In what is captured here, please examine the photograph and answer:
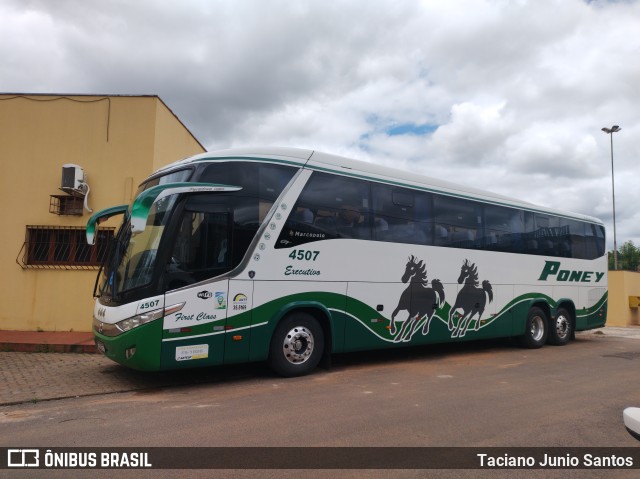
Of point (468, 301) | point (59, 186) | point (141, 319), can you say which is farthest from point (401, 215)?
point (59, 186)

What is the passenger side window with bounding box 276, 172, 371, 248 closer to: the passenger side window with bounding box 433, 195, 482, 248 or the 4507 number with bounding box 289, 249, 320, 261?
the 4507 number with bounding box 289, 249, 320, 261

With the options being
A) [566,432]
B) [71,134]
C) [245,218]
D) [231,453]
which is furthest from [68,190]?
[566,432]

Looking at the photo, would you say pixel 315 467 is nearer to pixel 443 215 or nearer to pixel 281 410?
pixel 281 410

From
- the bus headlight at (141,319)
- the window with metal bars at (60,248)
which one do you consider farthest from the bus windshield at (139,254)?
the window with metal bars at (60,248)

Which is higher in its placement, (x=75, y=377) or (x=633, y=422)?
(x=633, y=422)

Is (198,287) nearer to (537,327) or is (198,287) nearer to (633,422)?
(633,422)

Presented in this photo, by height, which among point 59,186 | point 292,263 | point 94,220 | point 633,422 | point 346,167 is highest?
point 59,186

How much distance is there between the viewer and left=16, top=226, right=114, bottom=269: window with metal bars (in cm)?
1177

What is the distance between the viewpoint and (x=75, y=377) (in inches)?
312

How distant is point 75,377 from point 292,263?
3941mm

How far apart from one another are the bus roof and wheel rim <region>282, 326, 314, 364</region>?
274 cm

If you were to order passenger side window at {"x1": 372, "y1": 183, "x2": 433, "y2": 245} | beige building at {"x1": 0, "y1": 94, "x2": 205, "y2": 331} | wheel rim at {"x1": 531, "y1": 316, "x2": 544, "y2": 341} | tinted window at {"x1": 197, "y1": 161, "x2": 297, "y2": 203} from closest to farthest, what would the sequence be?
1. tinted window at {"x1": 197, "y1": 161, "x2": 297, "y2": 203}
2. passenger side window at {"x1": 372, "y1": 183, "x2": 433, "y2": 245}
3. beige building at {"x1": 0, "y1": 94, "x2": 205, "y2": 331}
4. wheel rim at {"x1": 531, "y1": 316, "x2": 544, "y2": 341}

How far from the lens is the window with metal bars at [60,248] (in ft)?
38.6

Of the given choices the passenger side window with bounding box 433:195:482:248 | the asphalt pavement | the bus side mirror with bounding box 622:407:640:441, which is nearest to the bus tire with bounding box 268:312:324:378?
the asphalt pavement
